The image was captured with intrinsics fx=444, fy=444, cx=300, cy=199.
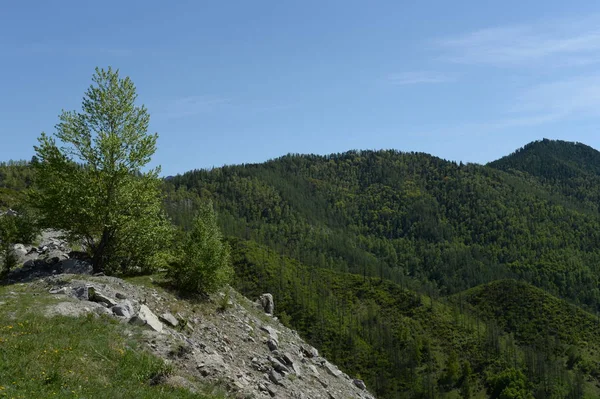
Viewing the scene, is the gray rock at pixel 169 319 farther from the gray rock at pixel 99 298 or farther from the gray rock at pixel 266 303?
the gray rock at pixel 266 303

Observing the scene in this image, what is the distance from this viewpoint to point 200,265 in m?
28.8

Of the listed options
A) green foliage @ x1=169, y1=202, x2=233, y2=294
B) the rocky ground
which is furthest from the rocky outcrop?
green foliage @ x1=169, y1=202, x2=233, y2=294

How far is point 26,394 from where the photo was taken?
1349 centimetres

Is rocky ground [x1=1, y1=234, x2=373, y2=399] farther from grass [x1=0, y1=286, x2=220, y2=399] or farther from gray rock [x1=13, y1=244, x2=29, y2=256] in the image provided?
gray rock [x1=13, y1=244, x2=29, y2=256]

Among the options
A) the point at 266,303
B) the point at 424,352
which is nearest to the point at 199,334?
the point at 266,303

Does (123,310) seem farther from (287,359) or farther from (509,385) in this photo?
(509,385)

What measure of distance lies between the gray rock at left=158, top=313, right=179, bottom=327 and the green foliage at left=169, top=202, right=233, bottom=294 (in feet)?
16.3

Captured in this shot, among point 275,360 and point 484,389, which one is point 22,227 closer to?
point 275,360

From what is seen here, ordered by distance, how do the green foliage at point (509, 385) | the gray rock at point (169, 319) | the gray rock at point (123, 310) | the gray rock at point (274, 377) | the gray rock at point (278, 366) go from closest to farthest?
the gray rock at point (123, 310)
the gray rock at point (169, 319)
the gray rock at point (274, 377)
the gray rock at point (278, 366)
the green foliage at point (509, 385)

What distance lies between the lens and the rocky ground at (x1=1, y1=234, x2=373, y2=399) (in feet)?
64.7

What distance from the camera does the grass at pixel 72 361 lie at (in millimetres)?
14414

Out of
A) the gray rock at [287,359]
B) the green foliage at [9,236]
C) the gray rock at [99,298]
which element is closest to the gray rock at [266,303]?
the gray rock at [287,359]

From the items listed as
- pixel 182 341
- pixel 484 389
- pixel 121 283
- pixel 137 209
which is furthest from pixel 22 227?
pixel 484 389

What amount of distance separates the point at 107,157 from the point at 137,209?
3.96 meters
